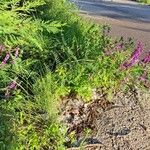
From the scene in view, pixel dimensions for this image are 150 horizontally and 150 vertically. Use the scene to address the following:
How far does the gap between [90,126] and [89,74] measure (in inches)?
22.3

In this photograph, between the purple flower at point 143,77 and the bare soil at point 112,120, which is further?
the purple flower at point 143,77

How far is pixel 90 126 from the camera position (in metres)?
4.75

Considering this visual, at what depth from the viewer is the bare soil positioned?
178 inches

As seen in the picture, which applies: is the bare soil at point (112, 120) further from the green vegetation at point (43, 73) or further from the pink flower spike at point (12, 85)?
the pink flower spike at point (12, 85)

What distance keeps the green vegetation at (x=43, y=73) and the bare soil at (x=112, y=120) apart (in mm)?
116

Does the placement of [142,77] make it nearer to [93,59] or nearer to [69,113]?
[93,59]

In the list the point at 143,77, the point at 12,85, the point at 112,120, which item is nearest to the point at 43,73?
the point at 12,85

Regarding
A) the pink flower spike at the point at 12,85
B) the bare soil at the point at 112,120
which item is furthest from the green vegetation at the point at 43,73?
the bare soil at the point at 112,120

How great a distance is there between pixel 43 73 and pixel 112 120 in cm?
79

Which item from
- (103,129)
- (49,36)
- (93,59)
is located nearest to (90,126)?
(103,129)

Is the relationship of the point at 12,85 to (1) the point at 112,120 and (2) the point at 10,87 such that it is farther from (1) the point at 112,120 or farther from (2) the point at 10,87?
(1) the point at 112,120

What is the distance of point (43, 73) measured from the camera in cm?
500

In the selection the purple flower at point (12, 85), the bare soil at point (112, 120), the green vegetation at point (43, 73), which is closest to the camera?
the green vegetation at point (43, 73)

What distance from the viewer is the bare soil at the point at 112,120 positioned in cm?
452
